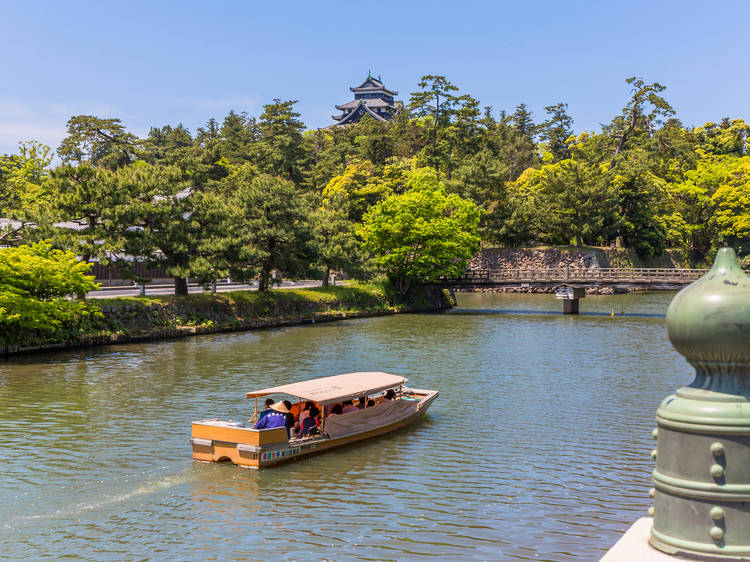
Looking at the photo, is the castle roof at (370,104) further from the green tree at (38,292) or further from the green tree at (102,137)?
the green tree at (38,292)

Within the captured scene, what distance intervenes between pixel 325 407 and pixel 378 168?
3179 inches

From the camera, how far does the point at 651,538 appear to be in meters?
5.30

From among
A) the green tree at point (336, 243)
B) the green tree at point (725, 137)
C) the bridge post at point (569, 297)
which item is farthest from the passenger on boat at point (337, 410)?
the green tree at point (725, 137)

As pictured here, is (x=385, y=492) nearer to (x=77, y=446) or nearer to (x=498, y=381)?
(x=77, y=446)

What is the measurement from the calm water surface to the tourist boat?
411mm

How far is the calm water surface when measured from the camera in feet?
44.9

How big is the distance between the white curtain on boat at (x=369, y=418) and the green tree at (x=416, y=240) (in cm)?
4329

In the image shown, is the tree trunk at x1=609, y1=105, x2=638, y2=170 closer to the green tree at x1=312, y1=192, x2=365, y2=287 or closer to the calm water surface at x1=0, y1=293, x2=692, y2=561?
the green tree at x1=312, y1=192, x2=365, y2=287

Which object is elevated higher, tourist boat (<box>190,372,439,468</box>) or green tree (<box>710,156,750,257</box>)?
green tree (<box>710,156,750,257</box>)

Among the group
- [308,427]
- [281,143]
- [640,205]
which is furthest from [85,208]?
[640,205]

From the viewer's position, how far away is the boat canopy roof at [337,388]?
20.3 metres

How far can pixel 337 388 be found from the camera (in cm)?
2134

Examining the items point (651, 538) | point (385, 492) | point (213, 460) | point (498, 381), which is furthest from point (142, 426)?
point (651, 538)

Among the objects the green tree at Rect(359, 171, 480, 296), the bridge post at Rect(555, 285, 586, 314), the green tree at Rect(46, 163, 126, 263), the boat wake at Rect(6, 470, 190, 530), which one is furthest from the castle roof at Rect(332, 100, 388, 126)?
the boat wake at Rect(6, 470, 190, 530)
